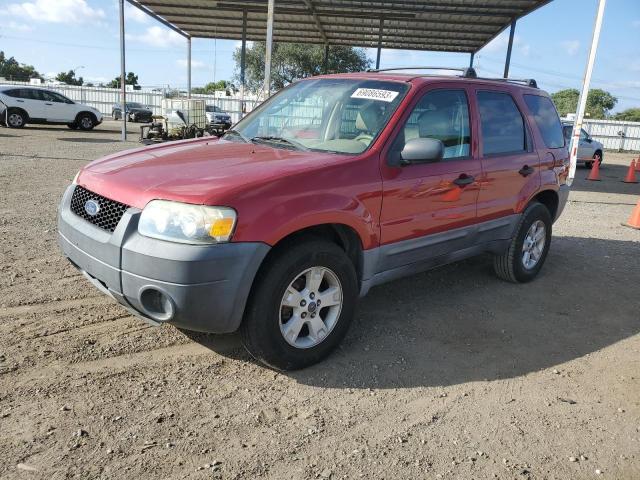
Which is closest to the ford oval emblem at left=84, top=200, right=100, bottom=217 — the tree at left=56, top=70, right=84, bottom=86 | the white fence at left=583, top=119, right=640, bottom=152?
the white fence at left=583, top=119, right=640, bottom=152

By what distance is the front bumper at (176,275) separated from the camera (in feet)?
8.99

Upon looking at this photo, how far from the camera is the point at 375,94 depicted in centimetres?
395

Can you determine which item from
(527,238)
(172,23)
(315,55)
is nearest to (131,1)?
(172,23)

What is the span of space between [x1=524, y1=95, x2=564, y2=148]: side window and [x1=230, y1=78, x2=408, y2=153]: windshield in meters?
1.95

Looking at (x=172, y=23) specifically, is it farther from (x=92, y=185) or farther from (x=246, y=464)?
(x=246, y=464)

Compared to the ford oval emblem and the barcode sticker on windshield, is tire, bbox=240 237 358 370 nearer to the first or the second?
the ford oval emblem

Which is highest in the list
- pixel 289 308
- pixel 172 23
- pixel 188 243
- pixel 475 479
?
pixel 172 23

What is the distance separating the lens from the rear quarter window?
17.2ft

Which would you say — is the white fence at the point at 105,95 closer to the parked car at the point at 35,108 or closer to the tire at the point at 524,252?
the parked car at the point at 35,108

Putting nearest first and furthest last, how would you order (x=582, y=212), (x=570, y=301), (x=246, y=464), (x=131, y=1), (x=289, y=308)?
(x=246, y=464), (x=289, y=308), (x=570, y=301), (x=582, y=212), (x=131, y=1)

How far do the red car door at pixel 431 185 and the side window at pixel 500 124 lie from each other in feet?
0.74

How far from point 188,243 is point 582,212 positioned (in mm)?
9109

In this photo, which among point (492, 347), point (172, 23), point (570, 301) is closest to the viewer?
point (492, 347)

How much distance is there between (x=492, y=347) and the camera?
393cm
